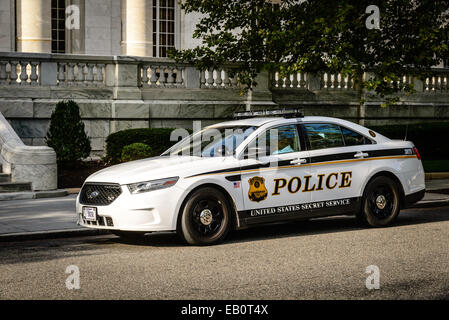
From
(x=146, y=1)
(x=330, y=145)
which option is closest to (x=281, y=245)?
(x=330, y=145)

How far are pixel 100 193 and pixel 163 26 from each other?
19960 mm

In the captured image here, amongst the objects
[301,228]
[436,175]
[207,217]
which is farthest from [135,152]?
[207,217]

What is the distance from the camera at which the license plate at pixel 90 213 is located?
31.9ft

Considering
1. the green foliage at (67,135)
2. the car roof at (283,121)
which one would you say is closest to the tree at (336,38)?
the green foliage at (67,135)

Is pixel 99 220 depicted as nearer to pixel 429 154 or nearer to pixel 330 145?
pixel 330 145

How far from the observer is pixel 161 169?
381 inches

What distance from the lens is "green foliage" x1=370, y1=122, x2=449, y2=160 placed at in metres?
22.8

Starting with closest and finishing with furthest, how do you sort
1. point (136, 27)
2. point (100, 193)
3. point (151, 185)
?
point (151, 185), point (100, 193), point (136, 27)

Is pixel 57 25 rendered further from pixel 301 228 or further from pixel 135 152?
pixel 301 228

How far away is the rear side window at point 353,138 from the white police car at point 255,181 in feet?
0.06

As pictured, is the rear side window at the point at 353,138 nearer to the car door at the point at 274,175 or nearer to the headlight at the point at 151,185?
the car door at the point at 274,175

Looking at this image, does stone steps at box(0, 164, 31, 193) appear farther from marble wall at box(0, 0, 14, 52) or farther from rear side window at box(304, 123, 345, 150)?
marble wall at box(0, 0, 14, 52)

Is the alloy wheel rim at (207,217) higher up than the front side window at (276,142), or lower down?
lower down
